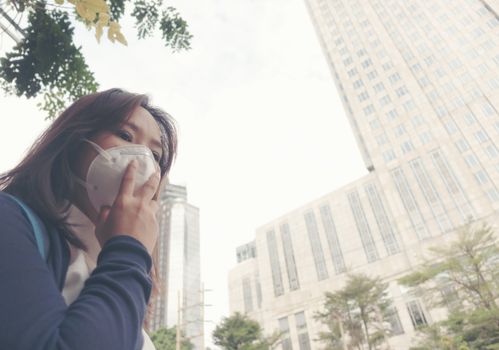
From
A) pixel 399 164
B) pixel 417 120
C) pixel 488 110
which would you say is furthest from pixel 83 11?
pixel 417 120

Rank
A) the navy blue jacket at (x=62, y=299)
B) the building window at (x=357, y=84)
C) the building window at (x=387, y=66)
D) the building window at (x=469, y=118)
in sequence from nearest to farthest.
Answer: the navy blue jacket at (x=62, y=299)
the building window at (x=469, y=118)
the building window at (x=387, y=66)
the building window at (x=357, y=84)

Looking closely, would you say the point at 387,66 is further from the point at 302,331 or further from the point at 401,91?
the point at 302,331

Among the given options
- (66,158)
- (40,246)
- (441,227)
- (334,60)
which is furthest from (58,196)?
(334,60)

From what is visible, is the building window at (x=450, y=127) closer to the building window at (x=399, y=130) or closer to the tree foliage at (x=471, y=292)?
the building window at (x=399, y=130)

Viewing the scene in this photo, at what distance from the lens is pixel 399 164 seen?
118ft

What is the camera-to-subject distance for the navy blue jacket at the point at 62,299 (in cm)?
40

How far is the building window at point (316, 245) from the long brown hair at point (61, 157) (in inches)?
1586

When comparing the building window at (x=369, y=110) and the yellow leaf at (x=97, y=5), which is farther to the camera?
the building window at (x=369, y=110)

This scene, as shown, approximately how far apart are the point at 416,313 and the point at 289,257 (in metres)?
16.7

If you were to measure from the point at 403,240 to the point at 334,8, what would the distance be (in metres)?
42.5

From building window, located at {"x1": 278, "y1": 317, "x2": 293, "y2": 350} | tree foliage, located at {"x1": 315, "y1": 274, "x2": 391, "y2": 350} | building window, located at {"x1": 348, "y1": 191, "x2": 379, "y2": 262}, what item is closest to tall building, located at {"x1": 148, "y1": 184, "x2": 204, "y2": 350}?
building window, located at {"x1": 278, "y1": 317, "x2": 293, "y2": 350}

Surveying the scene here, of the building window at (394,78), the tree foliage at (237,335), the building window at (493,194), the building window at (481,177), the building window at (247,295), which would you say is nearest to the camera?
the tree foliage at (237,335)

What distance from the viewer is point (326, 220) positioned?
40.8 m

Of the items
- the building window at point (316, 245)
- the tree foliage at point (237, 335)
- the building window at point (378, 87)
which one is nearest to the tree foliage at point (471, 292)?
the tree foliage at point (237, 335)
